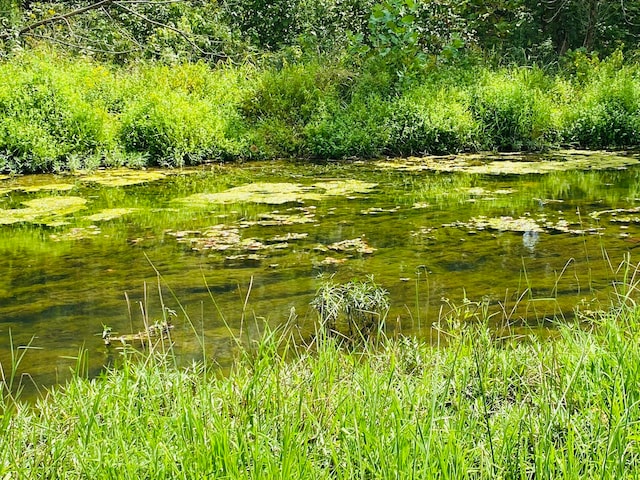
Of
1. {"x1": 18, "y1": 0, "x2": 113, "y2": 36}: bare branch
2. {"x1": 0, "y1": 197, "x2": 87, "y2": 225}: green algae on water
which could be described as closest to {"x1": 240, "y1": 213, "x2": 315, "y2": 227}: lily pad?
{"x1": 0, "y1": 197, "x2": 87, "y2": 225}: green algae on water

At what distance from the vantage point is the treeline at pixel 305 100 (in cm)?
941

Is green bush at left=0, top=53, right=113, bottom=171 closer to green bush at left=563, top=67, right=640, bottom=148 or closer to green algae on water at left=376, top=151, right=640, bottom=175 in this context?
green algae on water at left=376, top=151, right=640, bottom=175

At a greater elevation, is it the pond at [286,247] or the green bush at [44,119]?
the green bush at [44,119]

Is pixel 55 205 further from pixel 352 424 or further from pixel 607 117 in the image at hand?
pixel 607 117

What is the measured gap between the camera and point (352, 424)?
1.93 metres

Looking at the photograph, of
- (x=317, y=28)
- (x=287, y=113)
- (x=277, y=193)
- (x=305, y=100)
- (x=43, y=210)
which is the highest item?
(x=317, y=28)

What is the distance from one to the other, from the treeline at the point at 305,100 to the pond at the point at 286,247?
3.34ft

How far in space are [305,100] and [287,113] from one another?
38 centimetres

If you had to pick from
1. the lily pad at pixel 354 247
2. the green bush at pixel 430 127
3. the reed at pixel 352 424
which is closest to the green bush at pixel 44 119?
the green bush at pixel 430 127

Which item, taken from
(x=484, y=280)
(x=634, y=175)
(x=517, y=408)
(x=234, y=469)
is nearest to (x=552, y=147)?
(x=634, y=175)

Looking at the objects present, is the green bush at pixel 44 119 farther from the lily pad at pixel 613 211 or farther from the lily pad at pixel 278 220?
the lily pad at pixel 613 211

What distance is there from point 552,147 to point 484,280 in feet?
23.0

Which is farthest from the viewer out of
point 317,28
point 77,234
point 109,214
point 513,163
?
point 317,28

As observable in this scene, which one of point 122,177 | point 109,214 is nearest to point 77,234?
point 109,214
